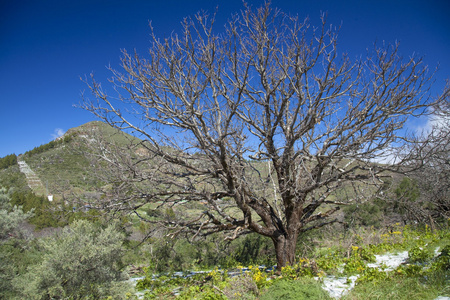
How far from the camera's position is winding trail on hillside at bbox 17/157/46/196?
135 ft

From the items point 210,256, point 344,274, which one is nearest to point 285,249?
point 344,274

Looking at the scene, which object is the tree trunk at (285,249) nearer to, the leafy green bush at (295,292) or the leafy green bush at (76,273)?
the leafy green bush at (295,292)

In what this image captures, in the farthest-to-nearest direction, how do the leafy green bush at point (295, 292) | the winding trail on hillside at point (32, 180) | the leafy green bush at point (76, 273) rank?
the winding trail on hillside at point (32, 180)
the leafy green bush at point (76, 273)
the leafy green bush at point (295, 292)

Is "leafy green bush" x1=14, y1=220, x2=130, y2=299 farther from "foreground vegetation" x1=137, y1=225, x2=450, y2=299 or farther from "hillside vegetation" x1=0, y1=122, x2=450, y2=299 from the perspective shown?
"foreground vegetation" x1=137, y1=225, x2=450, y2=299

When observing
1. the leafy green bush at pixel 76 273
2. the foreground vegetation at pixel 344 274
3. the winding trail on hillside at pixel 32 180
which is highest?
the winding trail on hillside at pixel 32 180

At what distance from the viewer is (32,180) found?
45031 mm

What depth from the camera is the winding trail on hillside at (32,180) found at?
4125 centimetres

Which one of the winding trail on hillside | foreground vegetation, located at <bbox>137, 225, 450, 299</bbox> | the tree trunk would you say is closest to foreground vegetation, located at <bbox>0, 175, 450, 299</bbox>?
foreground vegetation, located at <bbox>137, 225, 450, 299</bbox>

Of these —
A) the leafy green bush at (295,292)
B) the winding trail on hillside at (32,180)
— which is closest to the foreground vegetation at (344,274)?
the leafy green bush at (295,292)

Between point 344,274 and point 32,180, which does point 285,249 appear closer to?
point 344,274

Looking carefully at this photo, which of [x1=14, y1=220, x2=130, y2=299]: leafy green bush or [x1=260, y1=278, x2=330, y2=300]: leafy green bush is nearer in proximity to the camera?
[x1=260, y1=278, x2=330, y2=300]: leafy green bush

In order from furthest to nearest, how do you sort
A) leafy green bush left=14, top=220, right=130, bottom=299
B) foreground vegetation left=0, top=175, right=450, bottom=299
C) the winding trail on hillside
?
the winding trail on hillside, leafy green bush left=14, top=220, right=130, bottom=299, foreground vegetation left=0, top=175, right=450, bottom=299

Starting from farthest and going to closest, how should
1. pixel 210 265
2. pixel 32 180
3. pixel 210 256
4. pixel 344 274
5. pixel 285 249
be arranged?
pixel 32 180, pixel 210 256, pixel 210 265, pixel 285 249, pixel 344 274

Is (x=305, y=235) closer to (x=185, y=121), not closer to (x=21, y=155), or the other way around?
(x=185, y=121)
